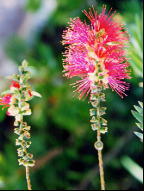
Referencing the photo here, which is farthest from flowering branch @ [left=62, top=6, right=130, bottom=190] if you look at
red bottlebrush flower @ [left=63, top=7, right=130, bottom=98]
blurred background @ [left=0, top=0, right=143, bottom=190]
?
blurred background @ [left=0, top=0, right=143, bottom=190]

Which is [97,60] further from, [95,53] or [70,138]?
[70,138]

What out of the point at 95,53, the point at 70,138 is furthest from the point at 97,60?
the point at 70,138

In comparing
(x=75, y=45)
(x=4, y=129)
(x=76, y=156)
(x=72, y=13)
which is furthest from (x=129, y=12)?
(x=4, y=129)

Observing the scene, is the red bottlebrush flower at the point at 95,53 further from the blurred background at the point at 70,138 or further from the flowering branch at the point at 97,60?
the blurred background at the point at 70,138

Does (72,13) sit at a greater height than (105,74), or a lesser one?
greater

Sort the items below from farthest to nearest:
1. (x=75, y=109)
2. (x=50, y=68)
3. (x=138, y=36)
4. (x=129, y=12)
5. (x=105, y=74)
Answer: (x=50, y=68)
(x=75, y=109)
(x=129, y=12)
(x=138, y=36)
(x=105, y=74)

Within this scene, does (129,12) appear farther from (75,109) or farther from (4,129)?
(4,129)

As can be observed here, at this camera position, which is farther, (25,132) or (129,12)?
(129,12)

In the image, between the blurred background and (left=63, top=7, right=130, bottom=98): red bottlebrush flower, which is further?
the blurred background

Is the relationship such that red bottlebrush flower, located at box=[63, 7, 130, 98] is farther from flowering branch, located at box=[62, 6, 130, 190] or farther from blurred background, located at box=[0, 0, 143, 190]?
blurred background, located at box=[0, 0, 143, 190]

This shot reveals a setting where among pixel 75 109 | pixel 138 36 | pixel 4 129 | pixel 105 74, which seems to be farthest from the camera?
pixel 4 129

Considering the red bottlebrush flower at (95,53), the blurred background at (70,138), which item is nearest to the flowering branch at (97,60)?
the red bottlebrush flower at (95,53)
